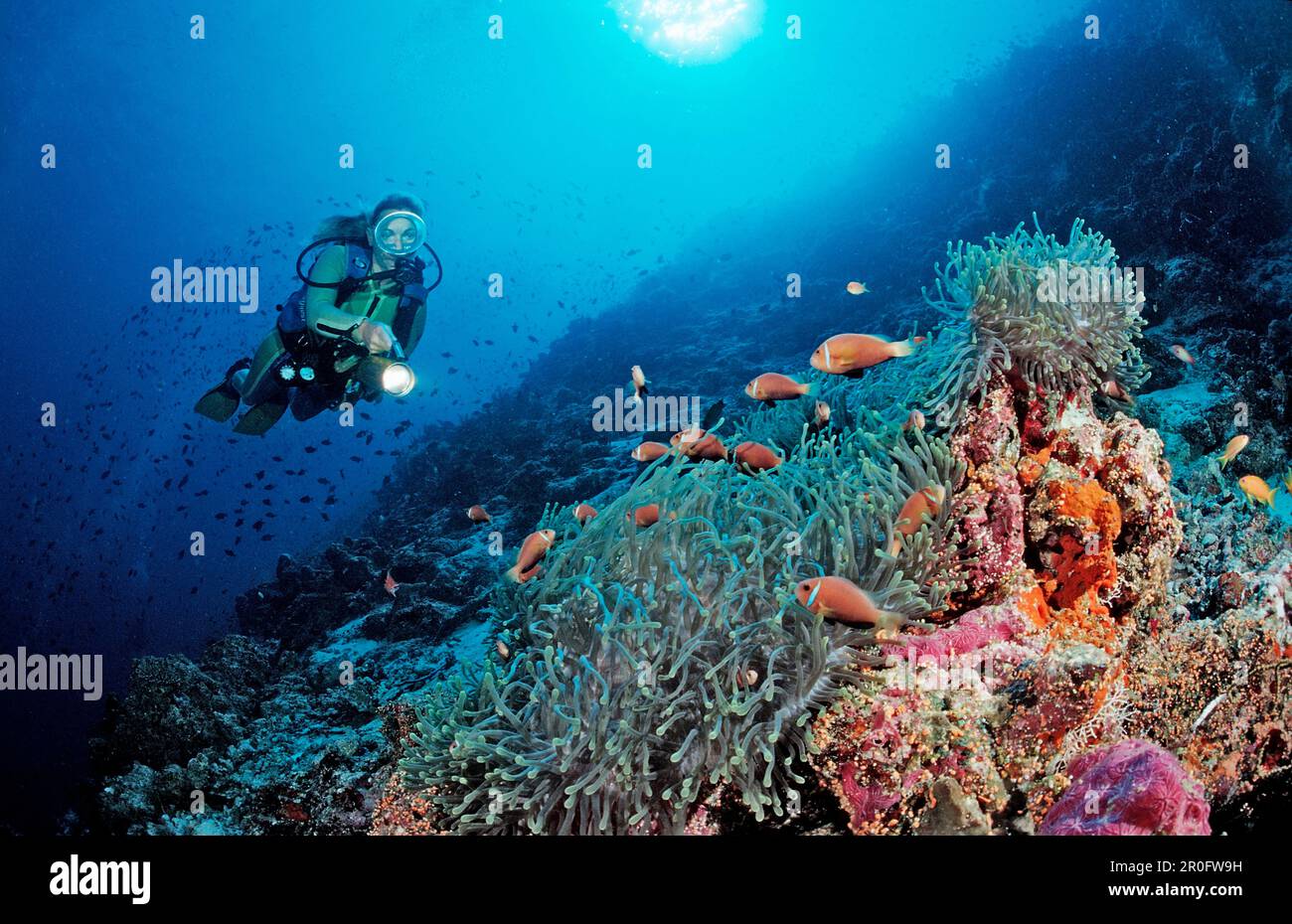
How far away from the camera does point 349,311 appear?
666 cm

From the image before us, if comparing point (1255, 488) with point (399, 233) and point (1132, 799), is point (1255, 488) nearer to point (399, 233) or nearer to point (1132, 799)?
point (1132, 799)

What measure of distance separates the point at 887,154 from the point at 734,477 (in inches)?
1324

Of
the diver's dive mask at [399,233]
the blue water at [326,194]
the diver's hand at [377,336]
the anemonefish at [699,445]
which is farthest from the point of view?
the blue water at [326,194]

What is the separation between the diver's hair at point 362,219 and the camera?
6574mm

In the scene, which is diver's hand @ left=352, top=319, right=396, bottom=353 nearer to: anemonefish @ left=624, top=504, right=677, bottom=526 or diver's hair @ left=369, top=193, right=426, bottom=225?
diver's hair @ left=369, top=193, right=426, bottom=225

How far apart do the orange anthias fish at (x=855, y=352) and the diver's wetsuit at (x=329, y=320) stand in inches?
179

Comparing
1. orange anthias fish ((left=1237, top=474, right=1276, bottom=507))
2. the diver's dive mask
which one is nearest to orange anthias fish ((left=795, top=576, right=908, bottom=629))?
orange anthias fish ((left=1237, top=474, right=1276, bottom=507))

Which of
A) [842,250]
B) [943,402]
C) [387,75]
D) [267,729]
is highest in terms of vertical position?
[387,75]

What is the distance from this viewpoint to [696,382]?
15672mm

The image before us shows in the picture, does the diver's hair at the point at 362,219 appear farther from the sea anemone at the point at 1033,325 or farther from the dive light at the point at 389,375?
the sea anemone at the point at 1033,325

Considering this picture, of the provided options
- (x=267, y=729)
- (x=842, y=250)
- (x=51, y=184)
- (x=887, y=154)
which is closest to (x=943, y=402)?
(x=267, y=729)

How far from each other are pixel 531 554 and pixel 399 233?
15.3 feet

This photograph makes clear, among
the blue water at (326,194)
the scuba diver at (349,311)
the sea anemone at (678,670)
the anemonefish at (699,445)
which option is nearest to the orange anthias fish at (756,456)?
the anemonefish at (699,445)

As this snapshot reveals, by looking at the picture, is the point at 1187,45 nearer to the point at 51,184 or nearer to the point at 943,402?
the point at 943,402
